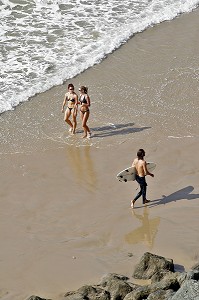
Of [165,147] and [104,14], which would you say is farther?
[104,14]

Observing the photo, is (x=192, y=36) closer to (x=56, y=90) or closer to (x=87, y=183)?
(x=56, y=90)

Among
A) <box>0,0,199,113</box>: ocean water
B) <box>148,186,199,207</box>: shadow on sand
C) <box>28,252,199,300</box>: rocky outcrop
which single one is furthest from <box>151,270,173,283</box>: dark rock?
<box>0,0,199,113</box>: ocean water

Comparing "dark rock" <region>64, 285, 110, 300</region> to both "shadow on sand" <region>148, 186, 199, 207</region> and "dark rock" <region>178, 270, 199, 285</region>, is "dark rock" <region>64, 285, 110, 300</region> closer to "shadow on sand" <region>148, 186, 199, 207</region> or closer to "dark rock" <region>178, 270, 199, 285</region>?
"dark rock" <region>178, 270, 199, 285</region>

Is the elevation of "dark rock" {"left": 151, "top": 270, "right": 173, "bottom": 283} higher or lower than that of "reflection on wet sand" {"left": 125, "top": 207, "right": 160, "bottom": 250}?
higher

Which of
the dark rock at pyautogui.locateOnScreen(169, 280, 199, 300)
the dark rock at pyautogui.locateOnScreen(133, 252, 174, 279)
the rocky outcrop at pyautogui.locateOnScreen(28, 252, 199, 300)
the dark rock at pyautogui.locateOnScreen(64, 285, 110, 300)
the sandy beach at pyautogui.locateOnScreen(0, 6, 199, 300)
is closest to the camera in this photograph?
the dark rock at pyautogui.locateOnScreen(169, 280, 199, 300)

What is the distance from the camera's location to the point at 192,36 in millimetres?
23734

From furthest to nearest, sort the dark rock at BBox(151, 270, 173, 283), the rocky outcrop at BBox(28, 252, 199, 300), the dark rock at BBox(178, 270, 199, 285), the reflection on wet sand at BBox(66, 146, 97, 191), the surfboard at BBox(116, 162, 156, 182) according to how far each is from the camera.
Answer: the reflection on wet sand at BBox(66, 146, 97, 191) → the surfboard at BBox(116, 162, 156, 182) → the dark rock at BBox(151, 270, 173, 283) → the dark rock at BBox(178, 270, 199, 285) → the rocky outcrop at BBox(28, 252, 199, 300)

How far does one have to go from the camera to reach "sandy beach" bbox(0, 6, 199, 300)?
13.5 metres

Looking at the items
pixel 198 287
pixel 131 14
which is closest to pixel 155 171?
pixel 198 287

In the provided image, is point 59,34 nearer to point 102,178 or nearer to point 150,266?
point 102,178

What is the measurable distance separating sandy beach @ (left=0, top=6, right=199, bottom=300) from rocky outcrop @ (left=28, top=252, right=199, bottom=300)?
41 cm

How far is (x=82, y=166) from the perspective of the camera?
16953mm

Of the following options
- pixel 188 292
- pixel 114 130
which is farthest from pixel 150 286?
pixel 114 130

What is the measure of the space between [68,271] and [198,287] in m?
3.03
